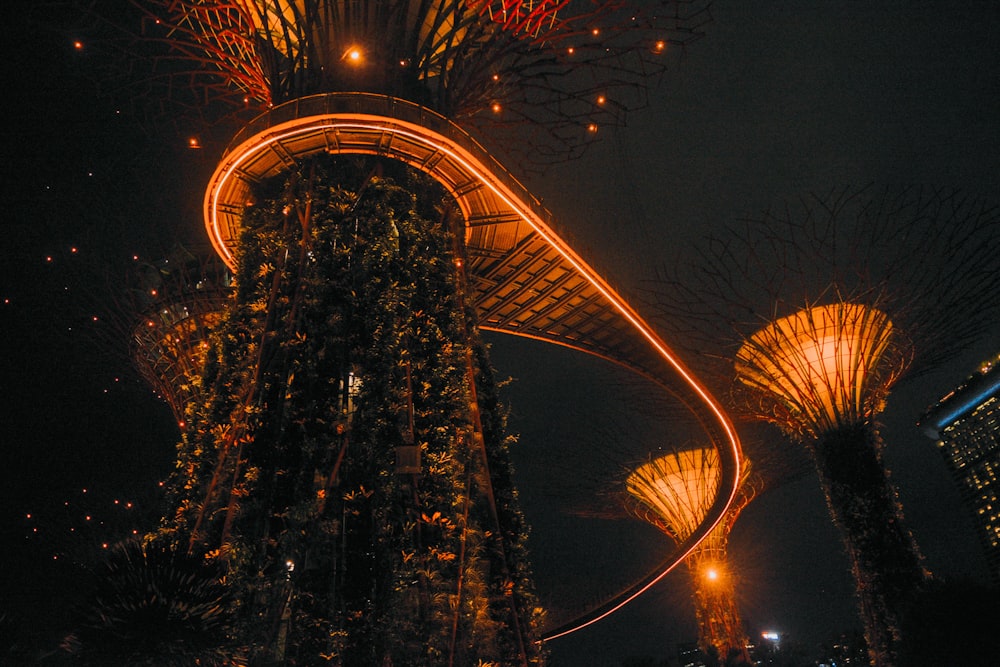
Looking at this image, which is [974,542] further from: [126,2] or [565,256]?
[126,2]

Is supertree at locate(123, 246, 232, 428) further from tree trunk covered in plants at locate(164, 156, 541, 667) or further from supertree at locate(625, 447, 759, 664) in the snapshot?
supertree at locate(625, 447, 759, 664)

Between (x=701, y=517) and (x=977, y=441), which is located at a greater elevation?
(x=977, y=441)

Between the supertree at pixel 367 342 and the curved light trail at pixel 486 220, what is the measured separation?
51 millimetres

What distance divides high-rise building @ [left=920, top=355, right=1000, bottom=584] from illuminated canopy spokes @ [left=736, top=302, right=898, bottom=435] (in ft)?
189

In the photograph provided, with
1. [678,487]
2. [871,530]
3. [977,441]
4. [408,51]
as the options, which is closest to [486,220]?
[408,51]

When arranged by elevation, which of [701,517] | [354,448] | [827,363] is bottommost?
[354,448]

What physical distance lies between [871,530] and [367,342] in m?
12.8

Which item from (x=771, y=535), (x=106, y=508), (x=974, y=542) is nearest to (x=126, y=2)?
(x=106, y=508)

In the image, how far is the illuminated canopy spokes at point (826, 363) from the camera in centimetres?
1620

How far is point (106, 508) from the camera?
21.4 meters

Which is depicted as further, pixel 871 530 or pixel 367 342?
pixel 871 530

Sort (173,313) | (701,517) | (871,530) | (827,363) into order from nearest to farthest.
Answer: (871,530) → (173,313) → (827,363) → (701,517)

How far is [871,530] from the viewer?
1452cm

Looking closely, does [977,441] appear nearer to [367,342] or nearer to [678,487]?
[678,487]
